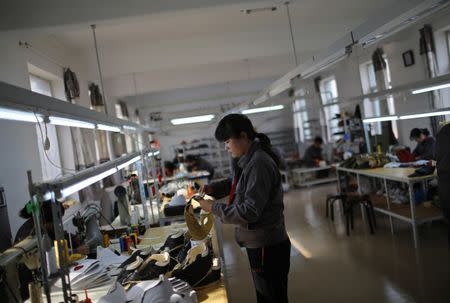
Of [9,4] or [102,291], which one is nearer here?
[102,291]

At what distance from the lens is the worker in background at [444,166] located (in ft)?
9.48

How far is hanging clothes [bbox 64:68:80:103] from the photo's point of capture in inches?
199

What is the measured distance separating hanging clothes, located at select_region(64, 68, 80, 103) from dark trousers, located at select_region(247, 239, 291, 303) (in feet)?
13.4

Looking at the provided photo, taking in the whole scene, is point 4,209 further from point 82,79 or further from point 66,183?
point 82,79

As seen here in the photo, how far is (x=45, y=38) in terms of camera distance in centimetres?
453

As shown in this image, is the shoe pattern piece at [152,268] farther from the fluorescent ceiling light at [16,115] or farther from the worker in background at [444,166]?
the worker in background at [444,166]

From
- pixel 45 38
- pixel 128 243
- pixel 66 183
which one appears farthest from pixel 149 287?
pixel 45 38

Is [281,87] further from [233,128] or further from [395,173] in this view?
[233,128]

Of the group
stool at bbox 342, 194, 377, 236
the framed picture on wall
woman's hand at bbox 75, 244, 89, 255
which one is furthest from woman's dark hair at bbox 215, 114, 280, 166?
the framed picture on wall

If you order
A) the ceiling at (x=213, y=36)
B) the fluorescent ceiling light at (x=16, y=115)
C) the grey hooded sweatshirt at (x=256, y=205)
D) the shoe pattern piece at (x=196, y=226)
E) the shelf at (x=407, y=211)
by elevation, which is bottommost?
the shelf at (x=407, y=211)

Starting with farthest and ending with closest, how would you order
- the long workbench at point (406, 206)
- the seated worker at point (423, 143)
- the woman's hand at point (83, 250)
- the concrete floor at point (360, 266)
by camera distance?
the seated worker at point (423, 143), the long workbench at point (406, 206), the concrete floor at point (360, 266), the woman's hand at point (83, 250)

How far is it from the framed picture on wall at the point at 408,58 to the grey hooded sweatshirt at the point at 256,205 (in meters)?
6.06

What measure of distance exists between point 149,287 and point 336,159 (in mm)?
8291

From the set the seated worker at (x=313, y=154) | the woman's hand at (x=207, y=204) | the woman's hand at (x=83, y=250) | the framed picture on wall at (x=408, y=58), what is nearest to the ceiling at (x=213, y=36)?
the framed picture on wall at (x=408, y=58)
